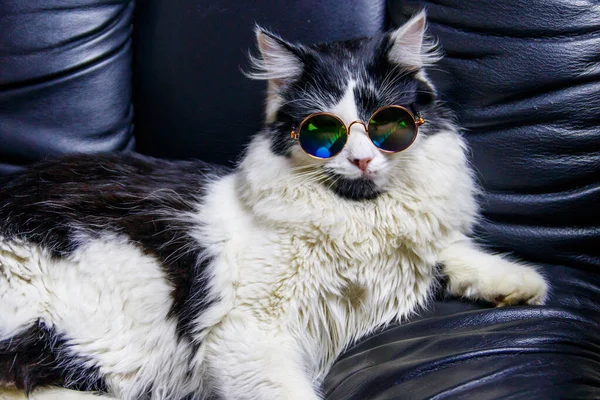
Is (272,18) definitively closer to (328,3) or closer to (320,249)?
(328,3)

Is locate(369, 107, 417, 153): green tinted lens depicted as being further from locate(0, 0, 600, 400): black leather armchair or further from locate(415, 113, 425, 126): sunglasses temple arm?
locate(0, 0, 600, 400): black leather armchair

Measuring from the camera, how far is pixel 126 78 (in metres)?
1.63

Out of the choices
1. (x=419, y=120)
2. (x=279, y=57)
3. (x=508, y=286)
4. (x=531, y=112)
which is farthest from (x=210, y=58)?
(x=508, y=286)

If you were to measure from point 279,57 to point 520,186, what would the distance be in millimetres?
623

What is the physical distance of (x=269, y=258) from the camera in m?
1.11

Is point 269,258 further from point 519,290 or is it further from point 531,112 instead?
point 531,112

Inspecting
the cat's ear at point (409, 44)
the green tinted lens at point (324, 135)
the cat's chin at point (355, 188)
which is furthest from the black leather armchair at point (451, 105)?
the green tinted lens at point (324, 135)

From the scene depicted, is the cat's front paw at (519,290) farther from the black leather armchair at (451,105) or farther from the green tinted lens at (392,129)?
the green tinted lens at (392,129)

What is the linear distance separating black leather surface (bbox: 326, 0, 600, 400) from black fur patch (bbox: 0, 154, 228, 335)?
37 centimetres

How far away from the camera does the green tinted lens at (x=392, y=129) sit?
1.05 m

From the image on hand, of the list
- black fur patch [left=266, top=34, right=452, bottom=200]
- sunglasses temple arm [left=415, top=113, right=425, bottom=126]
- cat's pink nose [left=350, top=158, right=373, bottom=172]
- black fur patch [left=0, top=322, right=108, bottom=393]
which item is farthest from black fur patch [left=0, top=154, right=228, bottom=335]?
sunglasses temple arm [left=415, top=113, right=425, bottom=126]

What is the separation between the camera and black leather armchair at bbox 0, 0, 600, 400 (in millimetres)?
905

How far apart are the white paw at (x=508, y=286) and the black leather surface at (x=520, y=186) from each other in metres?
0.03

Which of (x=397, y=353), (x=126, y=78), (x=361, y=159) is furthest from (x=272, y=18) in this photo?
(x=397, y=353)
